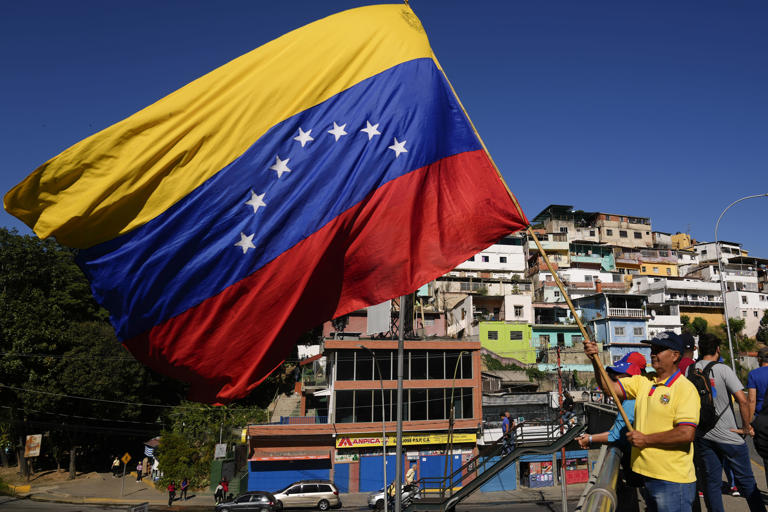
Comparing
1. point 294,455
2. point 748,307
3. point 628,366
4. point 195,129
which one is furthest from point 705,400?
point 748,307

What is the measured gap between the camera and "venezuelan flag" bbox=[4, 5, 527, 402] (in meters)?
5.15

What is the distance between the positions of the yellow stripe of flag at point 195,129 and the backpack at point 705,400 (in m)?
4.99

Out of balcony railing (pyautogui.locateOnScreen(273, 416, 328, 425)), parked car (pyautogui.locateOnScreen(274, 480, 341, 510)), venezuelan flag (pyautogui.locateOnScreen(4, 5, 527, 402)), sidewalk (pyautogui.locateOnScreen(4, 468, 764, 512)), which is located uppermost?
venezuelan flag (pyautogui.locateOnScreen(4, 5, 527, 402))

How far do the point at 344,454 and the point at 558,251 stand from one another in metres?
47.2

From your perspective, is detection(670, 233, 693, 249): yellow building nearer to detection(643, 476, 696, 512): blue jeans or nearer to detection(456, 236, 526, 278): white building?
detection(456, 236, 526, 278): white building

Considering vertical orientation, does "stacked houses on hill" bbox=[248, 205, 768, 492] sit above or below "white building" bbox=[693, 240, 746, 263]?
below

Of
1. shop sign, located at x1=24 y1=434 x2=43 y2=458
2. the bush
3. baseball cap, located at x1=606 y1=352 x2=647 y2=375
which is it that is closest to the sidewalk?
the bush

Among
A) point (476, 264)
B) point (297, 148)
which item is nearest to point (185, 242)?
point (297, 148)

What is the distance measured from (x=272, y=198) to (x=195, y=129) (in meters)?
1.08

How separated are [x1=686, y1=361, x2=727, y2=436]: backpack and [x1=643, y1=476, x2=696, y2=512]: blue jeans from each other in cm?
184

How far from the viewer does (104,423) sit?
38.8 metres

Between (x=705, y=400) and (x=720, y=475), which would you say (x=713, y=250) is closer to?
(x=720, y=475)

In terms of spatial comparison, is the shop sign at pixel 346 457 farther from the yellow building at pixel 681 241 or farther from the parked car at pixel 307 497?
the yellow building at pixel 681 241

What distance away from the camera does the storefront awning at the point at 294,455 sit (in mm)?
32281
